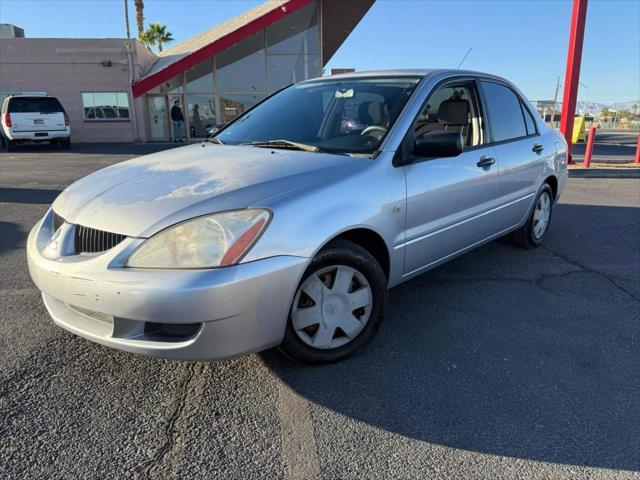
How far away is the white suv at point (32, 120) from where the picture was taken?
1673 centimetres

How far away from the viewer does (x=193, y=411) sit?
7.90 ft

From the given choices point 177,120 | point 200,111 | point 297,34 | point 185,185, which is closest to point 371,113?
point 185,185

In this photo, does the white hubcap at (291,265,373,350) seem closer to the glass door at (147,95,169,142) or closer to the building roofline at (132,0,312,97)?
the building roofline at (132,0,312,97)

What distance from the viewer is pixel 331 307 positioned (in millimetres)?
2762

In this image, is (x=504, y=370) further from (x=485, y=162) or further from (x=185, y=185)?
(x=185, y=185)

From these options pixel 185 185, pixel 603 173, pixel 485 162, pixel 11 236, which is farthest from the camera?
pixel 603 173

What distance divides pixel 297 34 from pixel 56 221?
21.2m

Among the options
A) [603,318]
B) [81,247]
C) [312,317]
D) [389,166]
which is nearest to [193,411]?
[312,317]

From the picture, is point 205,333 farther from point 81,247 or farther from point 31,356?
point 31,356

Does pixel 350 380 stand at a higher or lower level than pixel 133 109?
lower

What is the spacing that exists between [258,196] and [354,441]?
1.22 meters

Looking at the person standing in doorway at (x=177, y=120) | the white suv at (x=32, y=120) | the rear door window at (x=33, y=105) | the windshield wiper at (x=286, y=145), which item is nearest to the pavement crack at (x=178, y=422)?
the windshield wiper at (x=286, y=145)

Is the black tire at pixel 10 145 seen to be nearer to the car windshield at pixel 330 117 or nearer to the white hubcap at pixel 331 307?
the car windshield at pixel 330 117

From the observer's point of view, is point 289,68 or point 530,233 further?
point 289,68
